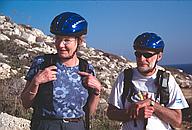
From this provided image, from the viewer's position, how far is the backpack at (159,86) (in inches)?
149

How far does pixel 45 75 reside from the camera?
12.2 feet

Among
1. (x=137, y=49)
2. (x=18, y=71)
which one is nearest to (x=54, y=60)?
(x=137, y=49)

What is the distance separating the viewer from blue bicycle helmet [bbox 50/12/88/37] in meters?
3.94

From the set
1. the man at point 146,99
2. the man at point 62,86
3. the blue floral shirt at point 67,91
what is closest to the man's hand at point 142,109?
the man at point 146,99

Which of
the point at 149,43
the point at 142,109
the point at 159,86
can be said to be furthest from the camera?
the point at 149,43

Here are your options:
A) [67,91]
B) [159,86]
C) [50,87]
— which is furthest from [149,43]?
[50,87]

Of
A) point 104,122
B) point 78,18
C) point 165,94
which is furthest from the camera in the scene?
point 104,122

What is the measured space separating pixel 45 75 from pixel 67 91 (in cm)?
28

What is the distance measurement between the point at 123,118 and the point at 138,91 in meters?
0.30

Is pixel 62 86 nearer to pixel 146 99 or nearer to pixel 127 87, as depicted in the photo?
pixel 127 87

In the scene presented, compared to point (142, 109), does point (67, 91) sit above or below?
above

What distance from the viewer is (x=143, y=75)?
3.90 metres

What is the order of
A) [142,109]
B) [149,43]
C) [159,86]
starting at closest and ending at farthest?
[142,109]
[159,86]
[149,43]

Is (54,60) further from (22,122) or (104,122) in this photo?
(104,122)
